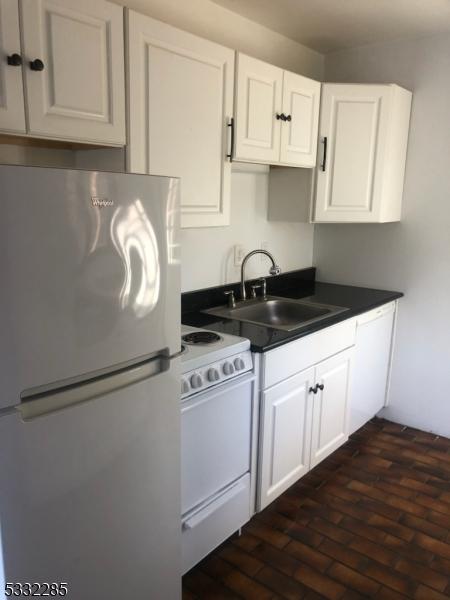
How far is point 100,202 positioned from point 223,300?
1.51m

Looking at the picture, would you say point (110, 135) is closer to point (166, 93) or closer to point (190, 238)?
point (166, 93)

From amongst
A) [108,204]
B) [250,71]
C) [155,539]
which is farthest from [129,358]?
[250,71]

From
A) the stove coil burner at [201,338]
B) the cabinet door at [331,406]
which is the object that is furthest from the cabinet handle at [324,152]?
the stove coil burner at [201,338]

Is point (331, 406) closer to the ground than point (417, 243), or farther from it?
closer to the ground

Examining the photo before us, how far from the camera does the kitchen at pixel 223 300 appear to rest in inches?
45.6

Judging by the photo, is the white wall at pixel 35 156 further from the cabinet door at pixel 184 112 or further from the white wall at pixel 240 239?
the white wall at pixel 240 239

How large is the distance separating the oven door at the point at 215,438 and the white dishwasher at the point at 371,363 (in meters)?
1.01

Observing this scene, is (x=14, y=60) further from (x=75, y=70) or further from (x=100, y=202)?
(x=100, y=202)

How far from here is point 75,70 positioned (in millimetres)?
1456

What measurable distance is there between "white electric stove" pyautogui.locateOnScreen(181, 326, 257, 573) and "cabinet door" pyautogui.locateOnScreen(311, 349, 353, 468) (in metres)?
0.52

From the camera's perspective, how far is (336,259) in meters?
3.30

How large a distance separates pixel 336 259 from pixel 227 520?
193cm

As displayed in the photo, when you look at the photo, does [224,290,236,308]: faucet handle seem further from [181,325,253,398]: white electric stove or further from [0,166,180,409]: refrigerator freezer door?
[0,166,180,409]: refrigerator freezer door

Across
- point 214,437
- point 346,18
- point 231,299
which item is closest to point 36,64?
point 214,437
